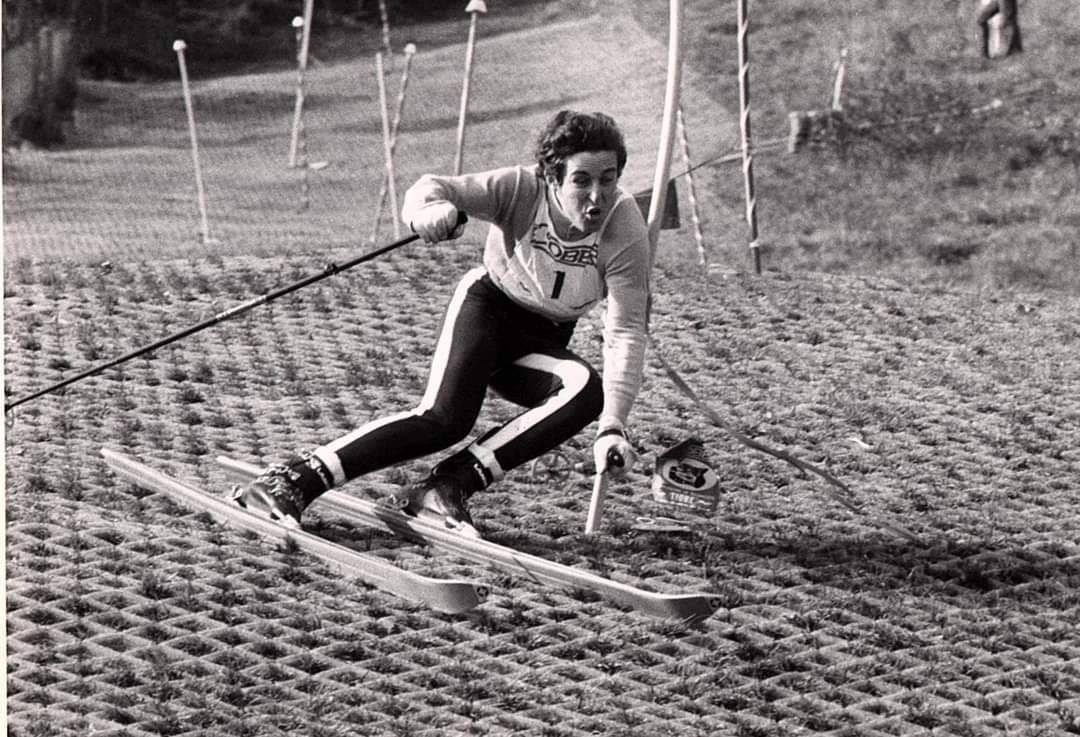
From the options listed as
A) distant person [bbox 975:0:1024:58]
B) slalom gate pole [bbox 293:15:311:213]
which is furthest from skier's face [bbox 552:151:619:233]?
distant person [bbox 975:0:1024:58]

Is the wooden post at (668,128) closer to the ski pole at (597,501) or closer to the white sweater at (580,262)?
the white sweater at (580,262)

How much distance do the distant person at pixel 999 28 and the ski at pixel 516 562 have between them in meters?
12.3

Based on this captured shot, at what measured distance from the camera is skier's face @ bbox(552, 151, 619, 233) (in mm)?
4738

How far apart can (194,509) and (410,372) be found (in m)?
1.65

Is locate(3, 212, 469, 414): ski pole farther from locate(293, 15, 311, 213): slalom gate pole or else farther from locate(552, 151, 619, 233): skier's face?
locate(293, 15, 311, 213): slalom gate pole

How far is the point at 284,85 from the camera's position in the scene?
59.8ft

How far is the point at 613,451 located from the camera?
4.77 meters

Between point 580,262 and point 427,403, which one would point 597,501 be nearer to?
point 427,403

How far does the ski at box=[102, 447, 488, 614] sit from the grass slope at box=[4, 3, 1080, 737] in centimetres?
5

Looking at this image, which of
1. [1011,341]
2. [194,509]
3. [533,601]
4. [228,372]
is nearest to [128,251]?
[228,372]

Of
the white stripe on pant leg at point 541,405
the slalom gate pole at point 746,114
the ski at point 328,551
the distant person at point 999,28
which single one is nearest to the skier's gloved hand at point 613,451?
the white stripe on pant leg at point 541,405

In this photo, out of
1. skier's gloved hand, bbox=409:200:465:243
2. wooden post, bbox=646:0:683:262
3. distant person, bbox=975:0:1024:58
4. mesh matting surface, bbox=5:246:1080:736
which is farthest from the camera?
distant person, bbox=975:0:1024:58

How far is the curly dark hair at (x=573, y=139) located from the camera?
4.71m

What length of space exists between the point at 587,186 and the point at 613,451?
640mm
